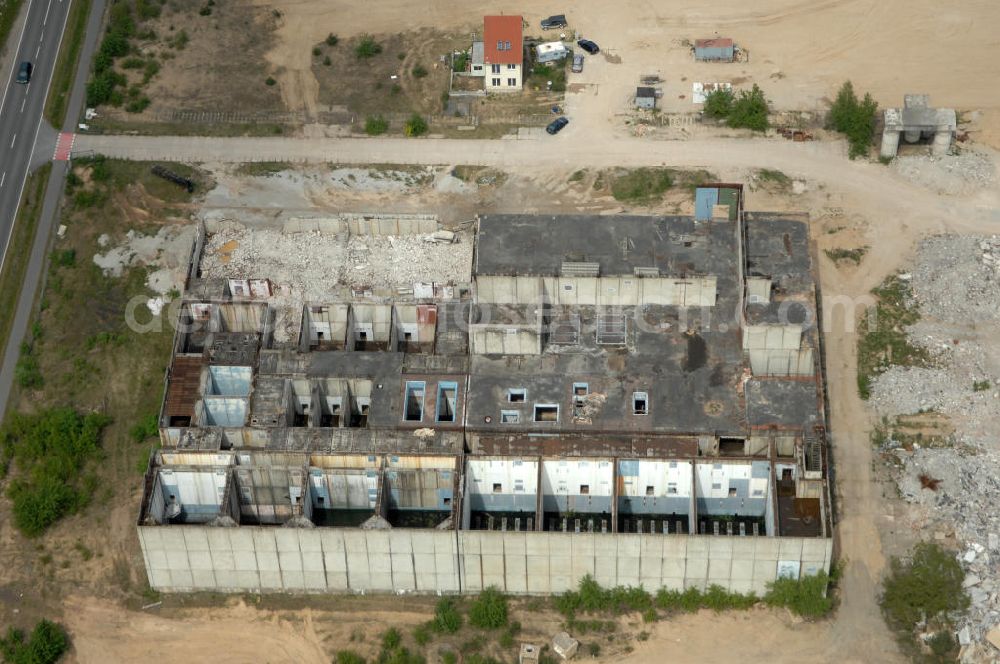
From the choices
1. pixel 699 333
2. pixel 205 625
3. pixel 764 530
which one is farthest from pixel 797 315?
pixel 205 625

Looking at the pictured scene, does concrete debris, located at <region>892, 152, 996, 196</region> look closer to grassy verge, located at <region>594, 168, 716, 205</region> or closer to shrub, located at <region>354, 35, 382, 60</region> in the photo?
grassy verge, located at <region>594, 168, 716, 205</region>

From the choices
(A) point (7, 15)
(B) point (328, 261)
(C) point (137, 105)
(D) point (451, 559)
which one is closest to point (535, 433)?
(D) point (451, 559)

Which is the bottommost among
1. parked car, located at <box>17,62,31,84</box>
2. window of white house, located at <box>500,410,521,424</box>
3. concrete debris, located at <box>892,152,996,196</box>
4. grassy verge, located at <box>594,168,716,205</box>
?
window of white house, located at <box>500,410,521,424</box>

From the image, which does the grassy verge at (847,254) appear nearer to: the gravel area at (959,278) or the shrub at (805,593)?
the gravel area at (959,278)

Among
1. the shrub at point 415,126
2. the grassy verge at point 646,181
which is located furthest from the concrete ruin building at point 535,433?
the shrub at point 415,126

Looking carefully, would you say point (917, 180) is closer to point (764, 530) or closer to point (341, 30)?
point (764, 530)

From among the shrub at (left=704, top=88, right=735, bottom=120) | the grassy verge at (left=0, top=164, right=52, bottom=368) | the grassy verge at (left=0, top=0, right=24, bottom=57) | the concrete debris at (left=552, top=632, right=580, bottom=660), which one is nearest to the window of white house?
the concrete debris at (left=552, top=632, right=580, bottom=660)

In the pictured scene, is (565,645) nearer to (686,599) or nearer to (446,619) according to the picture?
(446,619)
